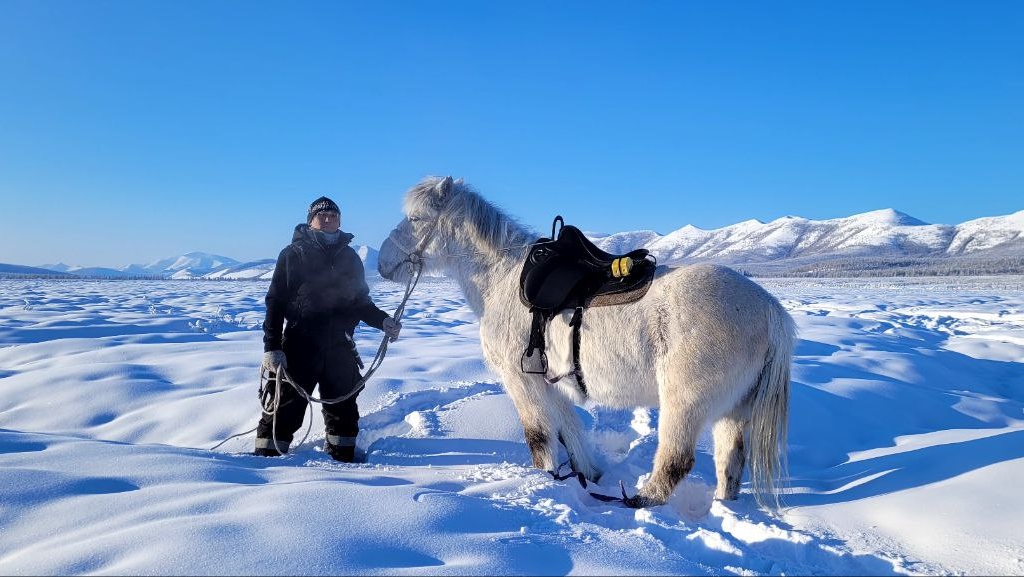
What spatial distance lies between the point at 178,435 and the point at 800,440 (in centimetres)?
555

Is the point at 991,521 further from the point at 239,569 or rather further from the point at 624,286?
the point at 239,569

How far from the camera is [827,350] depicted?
8.29 metres

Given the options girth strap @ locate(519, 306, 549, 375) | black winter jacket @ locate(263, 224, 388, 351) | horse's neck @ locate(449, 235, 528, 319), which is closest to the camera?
girth strap @ locate(519, 306, 549, 375)

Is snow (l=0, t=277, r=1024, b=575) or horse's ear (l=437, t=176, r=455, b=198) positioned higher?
horse's ear (l=437, t=176, r=455, b=198)

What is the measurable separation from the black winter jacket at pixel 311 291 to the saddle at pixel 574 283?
58.8 inches

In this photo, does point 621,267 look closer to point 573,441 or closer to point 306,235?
point 573,441

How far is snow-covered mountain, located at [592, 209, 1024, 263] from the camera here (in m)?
120

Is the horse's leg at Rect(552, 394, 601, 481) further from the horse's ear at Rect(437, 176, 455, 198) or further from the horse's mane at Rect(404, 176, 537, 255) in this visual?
the horse's ear at Rect(437, 176, 455, 198)

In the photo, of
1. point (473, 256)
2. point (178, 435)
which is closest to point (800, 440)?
point (473, 256)

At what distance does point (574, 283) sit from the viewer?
3.22 meters

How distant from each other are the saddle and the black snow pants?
5.35ft

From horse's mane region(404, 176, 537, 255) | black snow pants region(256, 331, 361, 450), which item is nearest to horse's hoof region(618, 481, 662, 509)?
horse's mane region(404, 176, 537, 255)

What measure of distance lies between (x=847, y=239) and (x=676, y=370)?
179 meters

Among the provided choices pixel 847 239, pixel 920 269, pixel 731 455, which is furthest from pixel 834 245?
pixel 731 455
